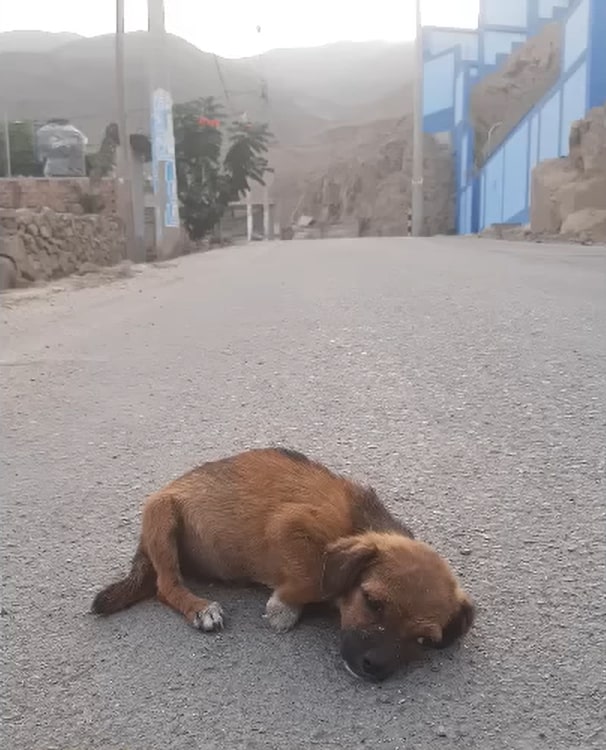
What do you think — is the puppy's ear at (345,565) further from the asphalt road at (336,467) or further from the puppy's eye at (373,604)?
the asphalt road at (336,467)

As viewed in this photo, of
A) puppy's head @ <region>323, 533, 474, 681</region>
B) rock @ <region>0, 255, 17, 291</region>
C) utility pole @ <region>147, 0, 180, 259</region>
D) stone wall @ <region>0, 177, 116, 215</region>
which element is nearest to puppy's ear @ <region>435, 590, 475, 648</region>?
puppy's head @ <region>323, 533, 474, 681</region>

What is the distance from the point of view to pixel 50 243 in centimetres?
1316

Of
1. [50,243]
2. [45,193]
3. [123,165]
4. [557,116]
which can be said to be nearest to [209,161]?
[123,165]

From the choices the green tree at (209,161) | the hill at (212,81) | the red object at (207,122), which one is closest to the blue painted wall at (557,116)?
the green tree at (209,161)

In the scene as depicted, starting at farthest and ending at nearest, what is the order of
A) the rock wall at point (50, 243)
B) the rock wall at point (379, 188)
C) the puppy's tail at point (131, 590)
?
the rock wall at point (379, 188)
the rock wall at point (50, 243)
the puppy's tail at point (131, 590)

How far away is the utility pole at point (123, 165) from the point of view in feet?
64.6

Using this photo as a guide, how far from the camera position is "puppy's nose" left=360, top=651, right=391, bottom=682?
190 centimetres

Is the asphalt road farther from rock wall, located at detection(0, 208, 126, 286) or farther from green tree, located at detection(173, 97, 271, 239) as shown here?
green tree, located at detection(173, 97, 271, 239)

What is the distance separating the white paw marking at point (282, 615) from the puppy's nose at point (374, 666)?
0.98 ft

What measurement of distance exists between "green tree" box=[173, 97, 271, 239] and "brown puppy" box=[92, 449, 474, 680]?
25.2m


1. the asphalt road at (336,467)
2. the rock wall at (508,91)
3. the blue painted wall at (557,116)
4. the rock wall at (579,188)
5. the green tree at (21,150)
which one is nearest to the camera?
the asphalt road at (336,467)

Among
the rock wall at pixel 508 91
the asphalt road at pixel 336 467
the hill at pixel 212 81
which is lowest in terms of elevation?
the asphalt road at pixel 336 467

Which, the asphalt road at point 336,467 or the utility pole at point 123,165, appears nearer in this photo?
the asphalt road at point 336,467

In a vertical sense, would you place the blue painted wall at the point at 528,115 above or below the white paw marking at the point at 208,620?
above
